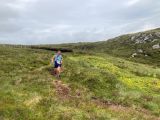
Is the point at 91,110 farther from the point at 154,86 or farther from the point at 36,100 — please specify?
the point at 154,86

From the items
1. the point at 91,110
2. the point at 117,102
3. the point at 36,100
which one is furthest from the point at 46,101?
the point at 117,102

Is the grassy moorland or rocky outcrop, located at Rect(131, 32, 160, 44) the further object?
rocky outcrop, located at Rect(131, 32, 160, 44)

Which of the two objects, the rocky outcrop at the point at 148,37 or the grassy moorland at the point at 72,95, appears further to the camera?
the rocky outcrop at the point at 148,37

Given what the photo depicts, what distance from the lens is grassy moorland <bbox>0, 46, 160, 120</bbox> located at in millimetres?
21438

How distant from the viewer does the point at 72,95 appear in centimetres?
2809

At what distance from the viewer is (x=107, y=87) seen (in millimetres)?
32969

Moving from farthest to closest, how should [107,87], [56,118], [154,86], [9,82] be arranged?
[154,86]
[107,87]
[9,82]
[56,118]

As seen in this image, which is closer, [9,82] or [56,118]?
[56,118]

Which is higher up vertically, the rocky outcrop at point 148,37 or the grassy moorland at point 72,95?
the rocky outcrop at point 148,37

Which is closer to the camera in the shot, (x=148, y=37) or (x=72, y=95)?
(x=72, y=95)

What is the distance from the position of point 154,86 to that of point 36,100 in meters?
17.2

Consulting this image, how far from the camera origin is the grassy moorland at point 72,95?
2144 cm

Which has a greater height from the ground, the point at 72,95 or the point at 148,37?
the point at 148,37

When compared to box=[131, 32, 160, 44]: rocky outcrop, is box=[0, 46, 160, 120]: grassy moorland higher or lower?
lower
